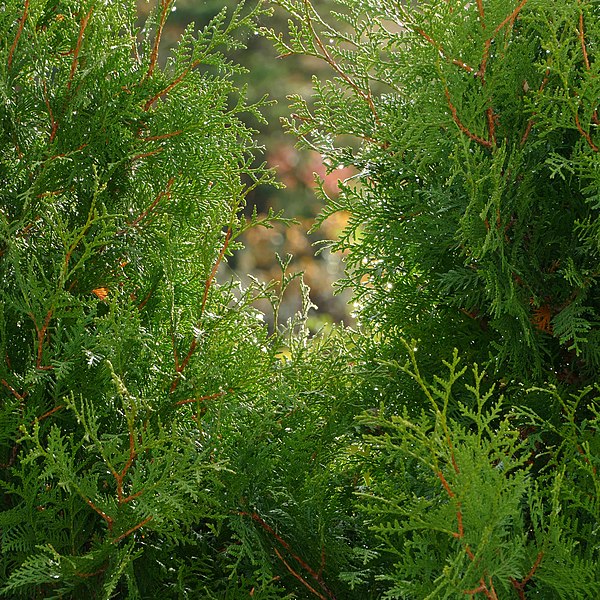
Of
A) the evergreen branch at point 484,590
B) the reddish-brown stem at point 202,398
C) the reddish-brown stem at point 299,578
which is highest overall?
the reddish-brown stem at point 202,398

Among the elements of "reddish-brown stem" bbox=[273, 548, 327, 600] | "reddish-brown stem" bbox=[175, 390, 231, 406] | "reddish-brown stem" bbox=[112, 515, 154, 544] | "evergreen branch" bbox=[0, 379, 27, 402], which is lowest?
"reddish-brown stem" bbox=[112, 515, 154, 544]

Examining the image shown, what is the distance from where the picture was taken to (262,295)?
218 centimetres

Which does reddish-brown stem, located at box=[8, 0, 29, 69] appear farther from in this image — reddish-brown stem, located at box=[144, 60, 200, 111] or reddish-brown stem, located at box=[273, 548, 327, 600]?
reddish-brown stem, located at box=[273, 548, 327, 600]

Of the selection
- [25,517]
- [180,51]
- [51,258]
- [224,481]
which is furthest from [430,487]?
[180,51]

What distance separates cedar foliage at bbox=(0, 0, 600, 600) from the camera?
181cm

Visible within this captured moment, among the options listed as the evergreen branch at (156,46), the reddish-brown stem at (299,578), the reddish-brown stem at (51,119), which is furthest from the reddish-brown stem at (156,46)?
the reddish-brown stem at (299,578)

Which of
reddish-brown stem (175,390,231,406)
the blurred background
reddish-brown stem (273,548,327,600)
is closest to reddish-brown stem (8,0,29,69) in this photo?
reddish-brown stem (175,390,231,406)

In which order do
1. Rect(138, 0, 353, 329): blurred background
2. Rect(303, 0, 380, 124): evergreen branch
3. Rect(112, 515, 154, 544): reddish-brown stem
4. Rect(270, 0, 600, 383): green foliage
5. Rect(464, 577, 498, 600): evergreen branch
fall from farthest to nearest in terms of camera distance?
Rect(138, 0, 353, 329): blurred background → Rect(303, 0, 380, 124): evergreen branch → Rect(270, 0, 600, 383): green foliage → Rect(112, 515, 154, 544): reddish-brown stem → Rect(464, 577, 498, 600): evergreen branch

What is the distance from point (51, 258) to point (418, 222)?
3.00 feet

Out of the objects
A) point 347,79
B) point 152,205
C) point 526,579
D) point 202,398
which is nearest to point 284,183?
point 347,79

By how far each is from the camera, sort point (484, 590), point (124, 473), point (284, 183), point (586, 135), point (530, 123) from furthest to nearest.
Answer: point (284, 183)
point (530, 123)
point (586, 135)
point (124, 473)
point (484, 590)

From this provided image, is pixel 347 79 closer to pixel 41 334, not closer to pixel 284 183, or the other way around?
pixel 41 334

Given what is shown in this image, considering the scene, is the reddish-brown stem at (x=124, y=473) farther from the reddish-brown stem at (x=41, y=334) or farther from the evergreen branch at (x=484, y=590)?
the evergreen branch at (x=484, y=590)

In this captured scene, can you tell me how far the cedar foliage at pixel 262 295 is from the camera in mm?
1812
